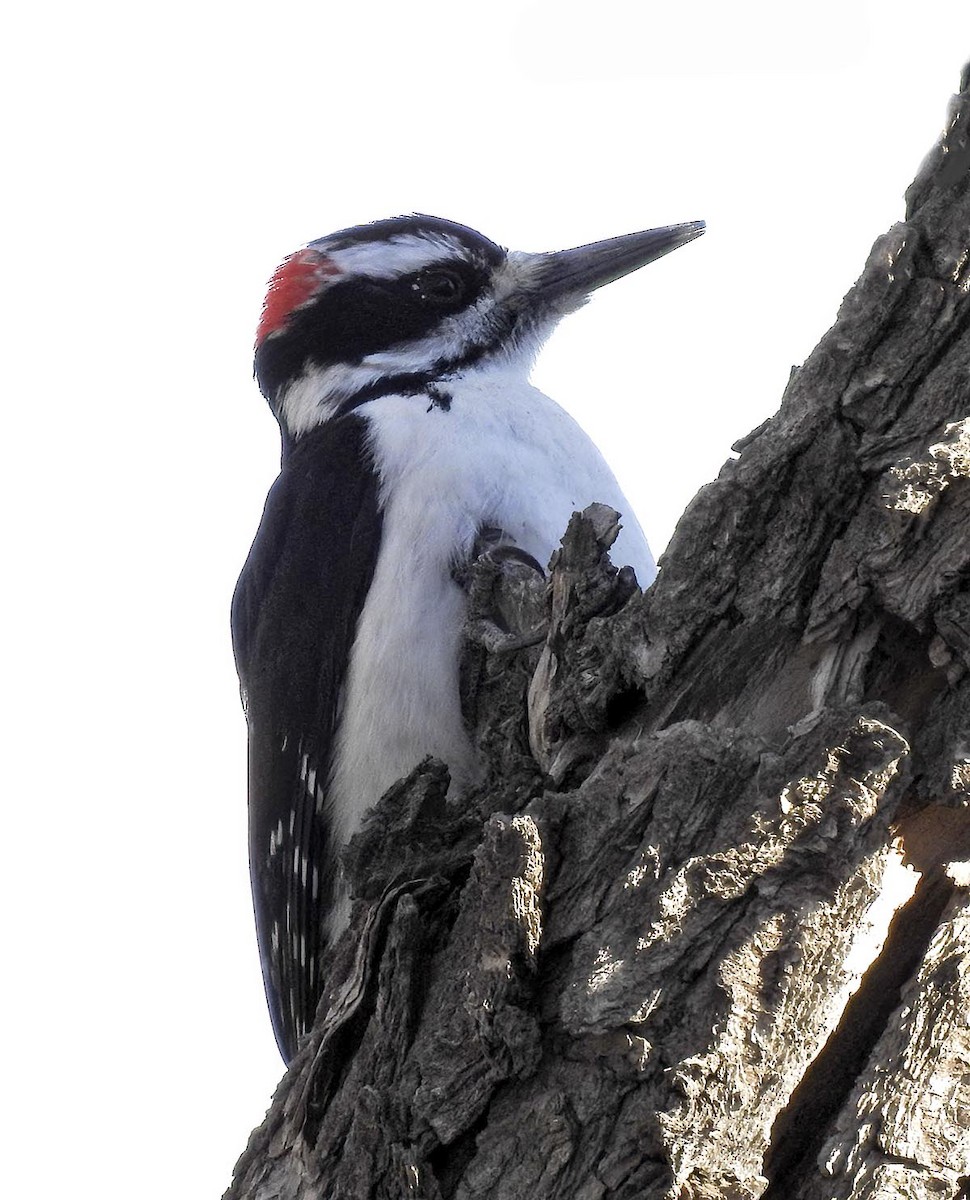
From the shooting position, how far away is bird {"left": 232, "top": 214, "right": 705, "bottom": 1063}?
3789 mm

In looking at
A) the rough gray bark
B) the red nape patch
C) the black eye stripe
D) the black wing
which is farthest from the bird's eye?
the rough gray bark

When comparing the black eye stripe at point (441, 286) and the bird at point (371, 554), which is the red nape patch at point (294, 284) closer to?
the bird at point (371, 554)

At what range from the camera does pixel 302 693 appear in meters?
4.07

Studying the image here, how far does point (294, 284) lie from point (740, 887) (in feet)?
11.5

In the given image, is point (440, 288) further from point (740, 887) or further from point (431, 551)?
point (740, 887)

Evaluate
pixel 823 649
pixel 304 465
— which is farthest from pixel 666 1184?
pixel 304 465

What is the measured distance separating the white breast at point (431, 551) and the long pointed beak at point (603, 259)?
1.04m

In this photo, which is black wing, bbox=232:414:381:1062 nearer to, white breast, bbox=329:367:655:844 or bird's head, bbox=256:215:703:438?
white breast, bbox=329:367:655:844

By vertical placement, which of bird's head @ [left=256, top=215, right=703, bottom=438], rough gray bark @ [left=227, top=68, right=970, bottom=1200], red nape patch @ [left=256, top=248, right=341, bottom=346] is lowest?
rough gray bark @ [left=227, top=68, right=970, bottom=1200]

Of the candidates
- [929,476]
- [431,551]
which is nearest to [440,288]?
[431,551]

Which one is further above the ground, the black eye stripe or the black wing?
the black eye stripe

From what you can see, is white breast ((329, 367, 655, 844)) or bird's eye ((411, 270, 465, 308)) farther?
bird's eye ((411, 270, 465, 308))

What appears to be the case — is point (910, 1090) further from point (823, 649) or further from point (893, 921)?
point (823, 649)

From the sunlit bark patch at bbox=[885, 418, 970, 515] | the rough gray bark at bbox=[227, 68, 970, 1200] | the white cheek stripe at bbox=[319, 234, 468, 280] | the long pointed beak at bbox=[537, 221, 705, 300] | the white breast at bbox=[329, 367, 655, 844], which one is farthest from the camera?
the long pointed beak at bbox=[537, 221, 705, 300]
